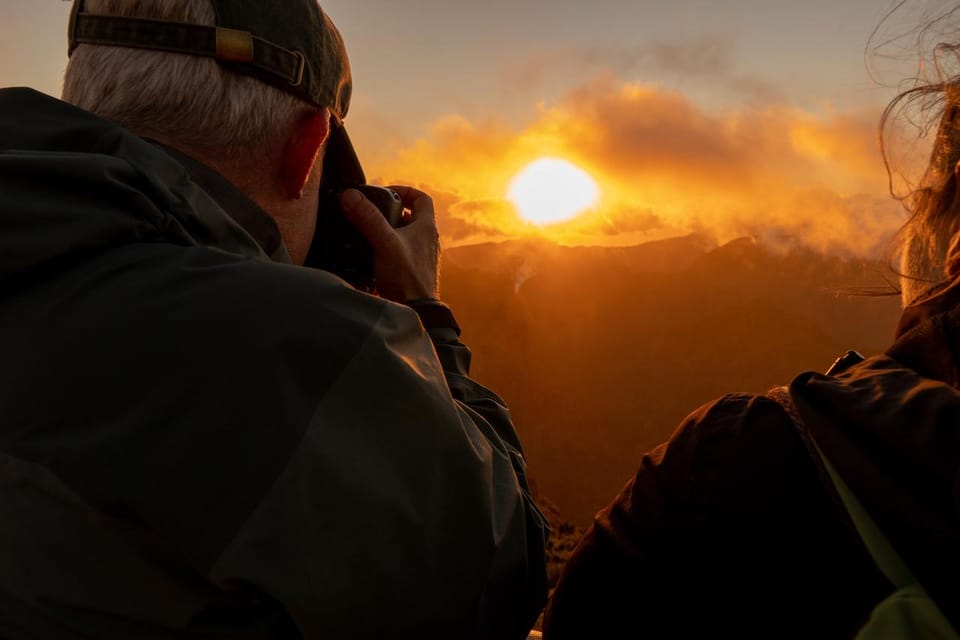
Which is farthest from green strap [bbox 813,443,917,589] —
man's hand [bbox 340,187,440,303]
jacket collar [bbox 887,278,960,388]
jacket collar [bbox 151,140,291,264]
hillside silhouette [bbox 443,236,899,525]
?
hillside silhouette [bbox 443,236,899,525]

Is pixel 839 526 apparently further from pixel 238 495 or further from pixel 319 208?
pixel 319 208

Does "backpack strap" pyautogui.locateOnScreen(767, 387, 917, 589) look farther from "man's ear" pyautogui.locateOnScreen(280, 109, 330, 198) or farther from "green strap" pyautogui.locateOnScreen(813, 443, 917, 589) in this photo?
"man's ear" pyautogui.locateOnScreen(280, 109, 330, 198)

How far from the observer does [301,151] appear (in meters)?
1.60

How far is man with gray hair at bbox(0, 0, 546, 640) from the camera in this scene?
89cm

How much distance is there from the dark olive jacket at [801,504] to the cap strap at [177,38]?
1.07m

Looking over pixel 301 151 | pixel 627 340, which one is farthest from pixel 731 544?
pixel 627 340

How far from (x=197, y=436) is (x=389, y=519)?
26 cm

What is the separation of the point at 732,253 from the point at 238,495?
52.2 m

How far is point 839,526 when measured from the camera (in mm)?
904

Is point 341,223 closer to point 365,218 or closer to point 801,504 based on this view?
point 365,218

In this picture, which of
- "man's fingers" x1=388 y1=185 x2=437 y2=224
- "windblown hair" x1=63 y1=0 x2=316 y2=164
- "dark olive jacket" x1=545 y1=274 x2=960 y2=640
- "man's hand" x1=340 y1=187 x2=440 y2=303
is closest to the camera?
→ "dark olive jacket" x1=545 y1=274 x2=960 y2=640

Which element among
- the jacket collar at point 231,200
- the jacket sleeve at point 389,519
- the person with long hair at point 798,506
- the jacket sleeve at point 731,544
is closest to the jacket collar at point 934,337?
the person with long hair at point 798,506

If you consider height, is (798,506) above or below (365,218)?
below

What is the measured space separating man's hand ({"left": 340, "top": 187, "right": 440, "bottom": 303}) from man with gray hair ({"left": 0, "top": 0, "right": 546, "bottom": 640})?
2.10 feet
